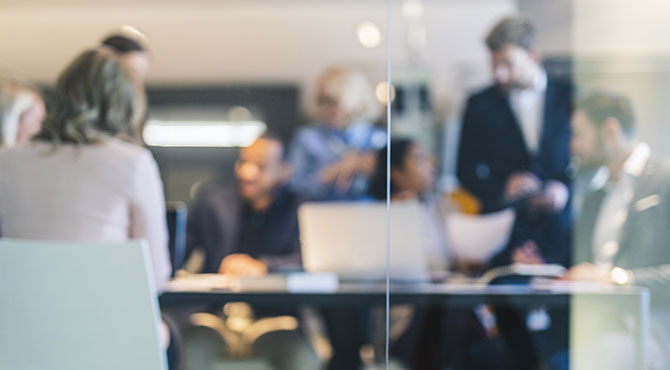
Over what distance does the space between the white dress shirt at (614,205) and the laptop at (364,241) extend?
0.63m

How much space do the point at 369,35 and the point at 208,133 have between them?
126cm

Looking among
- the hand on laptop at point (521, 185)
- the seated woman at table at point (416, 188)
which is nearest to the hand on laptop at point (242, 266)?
the seated woman at table at point (416, 188)

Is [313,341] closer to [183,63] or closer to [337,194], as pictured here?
[337,194]

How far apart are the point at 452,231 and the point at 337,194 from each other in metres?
0.92

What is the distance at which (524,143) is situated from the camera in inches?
104

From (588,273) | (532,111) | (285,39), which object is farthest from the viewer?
(285,39)

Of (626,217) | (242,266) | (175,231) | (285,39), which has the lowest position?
(242,266)

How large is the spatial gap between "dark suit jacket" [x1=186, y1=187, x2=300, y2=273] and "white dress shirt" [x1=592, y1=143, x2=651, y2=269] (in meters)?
1.48

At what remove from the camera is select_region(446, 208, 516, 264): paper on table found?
3.26 metres

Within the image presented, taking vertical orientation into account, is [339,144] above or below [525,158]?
below

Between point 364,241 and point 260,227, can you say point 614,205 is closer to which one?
point 364,241

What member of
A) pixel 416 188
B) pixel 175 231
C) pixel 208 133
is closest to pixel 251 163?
pixel 175 231

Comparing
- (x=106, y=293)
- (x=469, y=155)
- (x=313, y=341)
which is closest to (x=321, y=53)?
(x=469, y=155)

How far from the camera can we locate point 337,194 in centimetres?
429
